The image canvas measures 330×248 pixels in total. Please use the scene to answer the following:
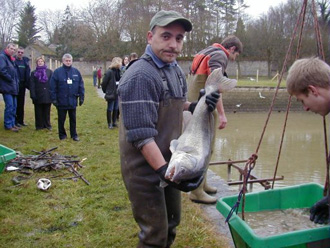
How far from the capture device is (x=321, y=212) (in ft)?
8.59

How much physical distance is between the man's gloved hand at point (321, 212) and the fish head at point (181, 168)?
0.99 meters

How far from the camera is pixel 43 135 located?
941 cm

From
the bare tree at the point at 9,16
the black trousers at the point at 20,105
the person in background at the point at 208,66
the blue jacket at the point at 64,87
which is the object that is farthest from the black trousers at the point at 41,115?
the bare tree at the point at 9,16

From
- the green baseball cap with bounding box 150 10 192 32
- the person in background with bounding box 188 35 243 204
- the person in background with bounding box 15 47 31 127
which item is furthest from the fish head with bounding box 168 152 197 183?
the person in background with bounding box 15 47 31 127

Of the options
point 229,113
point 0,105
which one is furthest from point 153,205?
point 229,113

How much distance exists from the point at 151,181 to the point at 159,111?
526 millimetres

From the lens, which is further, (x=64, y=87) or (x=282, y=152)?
(x=282, y=152)

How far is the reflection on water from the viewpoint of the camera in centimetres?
937

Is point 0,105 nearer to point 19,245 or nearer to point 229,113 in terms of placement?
point 19,245

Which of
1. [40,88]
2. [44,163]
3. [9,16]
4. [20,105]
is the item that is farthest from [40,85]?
[9,16]

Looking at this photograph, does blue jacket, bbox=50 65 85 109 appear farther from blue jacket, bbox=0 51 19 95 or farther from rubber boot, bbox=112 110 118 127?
rubber boot, bbox=112 110 118 127

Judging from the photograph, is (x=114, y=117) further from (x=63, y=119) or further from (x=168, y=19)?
(x=168, y=19)

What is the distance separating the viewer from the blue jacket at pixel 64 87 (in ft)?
27.9

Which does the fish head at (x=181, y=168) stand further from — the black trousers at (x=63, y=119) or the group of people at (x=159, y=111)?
the black trousers at (x=63, y=119)
